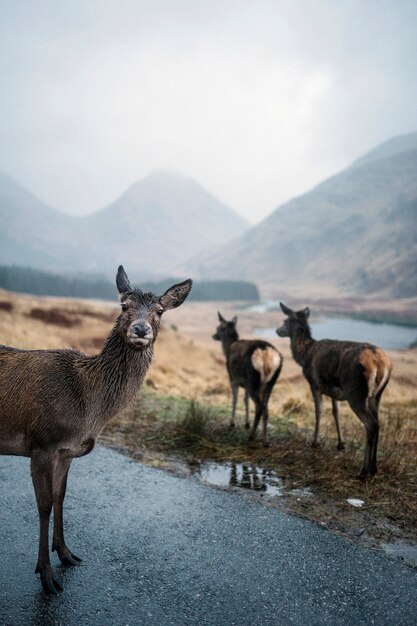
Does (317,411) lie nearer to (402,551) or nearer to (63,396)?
(402,551)

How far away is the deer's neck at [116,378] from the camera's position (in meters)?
4.15

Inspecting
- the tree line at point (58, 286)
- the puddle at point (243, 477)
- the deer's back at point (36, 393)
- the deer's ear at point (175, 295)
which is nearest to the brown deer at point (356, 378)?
the puddle at point (243, 477)

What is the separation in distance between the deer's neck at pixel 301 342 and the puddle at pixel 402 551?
4.48 metres

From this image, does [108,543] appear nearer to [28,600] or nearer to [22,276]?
[28,600]

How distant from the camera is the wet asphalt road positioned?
3.44m

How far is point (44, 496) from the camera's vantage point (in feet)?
12.3

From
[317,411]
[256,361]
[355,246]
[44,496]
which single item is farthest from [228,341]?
[355,246]

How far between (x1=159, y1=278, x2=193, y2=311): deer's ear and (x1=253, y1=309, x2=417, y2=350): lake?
23.6m

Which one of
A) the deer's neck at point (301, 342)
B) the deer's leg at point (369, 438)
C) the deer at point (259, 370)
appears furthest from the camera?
the deer's neck at point (301, 342)

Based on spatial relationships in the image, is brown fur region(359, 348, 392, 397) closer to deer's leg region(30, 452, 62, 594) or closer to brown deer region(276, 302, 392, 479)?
brown deer region(276, 302, 392, 479)

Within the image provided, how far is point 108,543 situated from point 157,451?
8.71ft

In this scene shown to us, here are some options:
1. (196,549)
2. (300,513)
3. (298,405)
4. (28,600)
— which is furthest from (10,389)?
(298,405)

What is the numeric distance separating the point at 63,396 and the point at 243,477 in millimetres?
3148

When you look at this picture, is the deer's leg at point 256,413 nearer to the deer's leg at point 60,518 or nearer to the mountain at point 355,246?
the deer's leg at point 60,518
